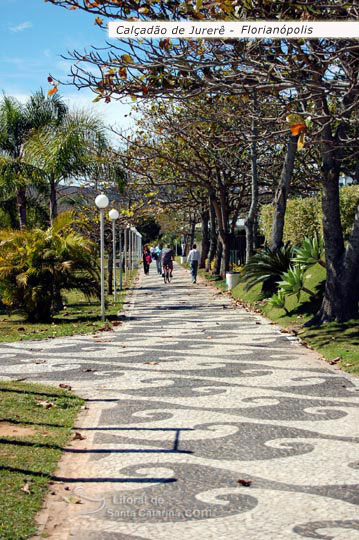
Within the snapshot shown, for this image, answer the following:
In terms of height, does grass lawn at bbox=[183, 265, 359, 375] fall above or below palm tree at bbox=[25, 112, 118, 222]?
below

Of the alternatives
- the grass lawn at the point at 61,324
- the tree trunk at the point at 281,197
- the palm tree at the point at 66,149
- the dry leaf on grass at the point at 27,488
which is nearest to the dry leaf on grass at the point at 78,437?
the dry leaf on grass at the point at 27,488

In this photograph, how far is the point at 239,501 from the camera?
5.14 metres

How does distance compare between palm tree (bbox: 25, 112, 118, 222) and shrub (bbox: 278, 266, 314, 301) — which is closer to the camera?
shrub (bbox: 278, 266, 314, 301)

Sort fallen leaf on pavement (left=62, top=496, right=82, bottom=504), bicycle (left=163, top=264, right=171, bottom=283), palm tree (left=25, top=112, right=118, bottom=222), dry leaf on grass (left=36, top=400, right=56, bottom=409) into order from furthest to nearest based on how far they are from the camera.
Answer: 1. bicycle (left=163, top=264, right=171, bottom=283)
2. palm tree (left=25, top=112, right=118, bottom=222)
3. dry leaf on grass (left=36, top=400, right=56, bottom=409)
4. fallen leaf on pavement (left=62, top=496, right=82, bottom=504)

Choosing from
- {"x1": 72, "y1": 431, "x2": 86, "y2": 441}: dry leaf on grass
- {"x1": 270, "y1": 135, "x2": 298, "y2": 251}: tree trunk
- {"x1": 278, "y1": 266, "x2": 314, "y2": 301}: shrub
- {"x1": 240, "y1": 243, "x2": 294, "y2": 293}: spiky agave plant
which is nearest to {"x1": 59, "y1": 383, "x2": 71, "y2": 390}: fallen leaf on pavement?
{"x1": 72, "y1": 431, "x2": 86, "y2": 441}: dry leaf on grass

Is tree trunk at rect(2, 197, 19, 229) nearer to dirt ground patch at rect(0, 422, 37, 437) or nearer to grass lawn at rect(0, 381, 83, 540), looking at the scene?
grass lawn at rect(0, 381, 83, 540)

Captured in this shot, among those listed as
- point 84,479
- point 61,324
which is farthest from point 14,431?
point 61,324

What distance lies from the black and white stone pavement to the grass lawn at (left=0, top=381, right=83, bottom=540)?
0.17 m

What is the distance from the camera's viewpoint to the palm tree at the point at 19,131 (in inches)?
970

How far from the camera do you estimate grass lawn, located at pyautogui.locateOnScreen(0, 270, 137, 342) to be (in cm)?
1502

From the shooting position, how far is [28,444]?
6.43 metres

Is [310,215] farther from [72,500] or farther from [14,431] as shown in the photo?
[72,500]

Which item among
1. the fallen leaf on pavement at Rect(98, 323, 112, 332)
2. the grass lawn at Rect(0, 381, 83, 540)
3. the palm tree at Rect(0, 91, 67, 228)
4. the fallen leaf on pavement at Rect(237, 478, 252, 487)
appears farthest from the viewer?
the palm tree at Rect(0, 91, 67, 228)

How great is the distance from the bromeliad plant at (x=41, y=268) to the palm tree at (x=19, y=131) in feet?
22.8
